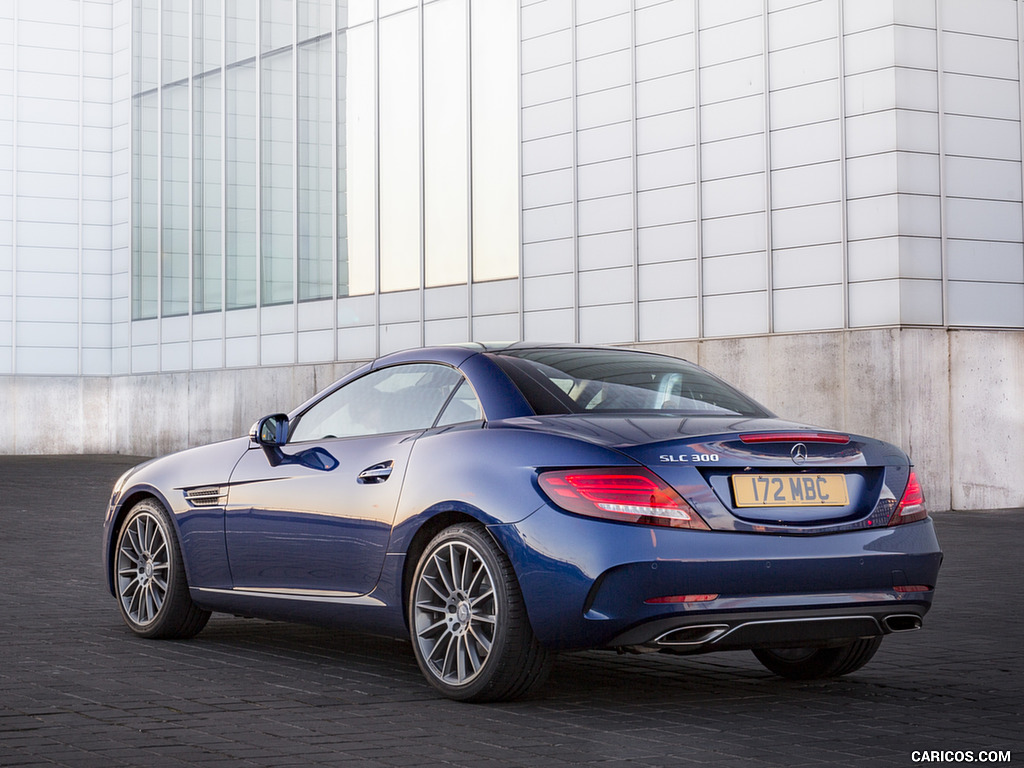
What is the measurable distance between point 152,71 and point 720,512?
31632mm

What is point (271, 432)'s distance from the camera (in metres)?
6.95

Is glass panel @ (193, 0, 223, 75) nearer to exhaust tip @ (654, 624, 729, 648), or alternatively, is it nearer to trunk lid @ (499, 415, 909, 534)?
trunk lid @ (499, 415, 909, 534)

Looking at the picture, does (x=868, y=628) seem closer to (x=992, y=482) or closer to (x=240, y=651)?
(x=240, y=651)

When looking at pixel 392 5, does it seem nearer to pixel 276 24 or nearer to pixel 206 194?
pixel 276 24

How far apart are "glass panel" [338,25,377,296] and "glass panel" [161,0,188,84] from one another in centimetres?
634

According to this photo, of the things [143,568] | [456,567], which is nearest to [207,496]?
[143,568]

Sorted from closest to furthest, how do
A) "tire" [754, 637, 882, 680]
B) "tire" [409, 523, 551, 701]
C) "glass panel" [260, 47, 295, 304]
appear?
"tire" [409, 523, 551, 701]
"tire" [754, 637, 882, 680]
"glass panel" [260, 47, 295, 304]

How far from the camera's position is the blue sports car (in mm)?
5391

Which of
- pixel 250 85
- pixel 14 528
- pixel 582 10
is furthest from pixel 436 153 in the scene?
pixel 14 528

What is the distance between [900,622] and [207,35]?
95.8ft

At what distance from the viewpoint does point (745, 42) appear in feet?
67.1

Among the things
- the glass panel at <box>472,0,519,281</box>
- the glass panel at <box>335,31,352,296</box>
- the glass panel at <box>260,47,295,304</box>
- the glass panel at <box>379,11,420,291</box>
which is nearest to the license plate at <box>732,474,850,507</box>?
the glass panel at <box>472,0,519,281</box>

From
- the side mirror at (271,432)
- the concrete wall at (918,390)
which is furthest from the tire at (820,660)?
the concrete wall at (918,390)

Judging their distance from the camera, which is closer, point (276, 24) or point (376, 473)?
point (376, 473)
